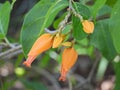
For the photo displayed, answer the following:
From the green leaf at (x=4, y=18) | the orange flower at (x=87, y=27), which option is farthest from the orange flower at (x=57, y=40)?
the green leaf at (x=4, y=18)

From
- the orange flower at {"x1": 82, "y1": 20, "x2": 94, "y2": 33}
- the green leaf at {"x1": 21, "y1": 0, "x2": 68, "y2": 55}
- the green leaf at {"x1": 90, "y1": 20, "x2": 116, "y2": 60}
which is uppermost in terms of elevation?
the orange flower at {"x1": 82, "y1": 20, "x2": 94, "y2": 33}

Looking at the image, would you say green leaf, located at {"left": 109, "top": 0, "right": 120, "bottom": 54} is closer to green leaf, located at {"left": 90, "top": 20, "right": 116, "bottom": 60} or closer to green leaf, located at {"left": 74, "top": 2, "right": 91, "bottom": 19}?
green leaf, located at {"left": 74, "top": 2, "right": 91, "bottom": 19}

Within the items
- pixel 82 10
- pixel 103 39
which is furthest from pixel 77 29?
pixel 103 39

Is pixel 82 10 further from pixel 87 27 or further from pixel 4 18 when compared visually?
pixel 4 18

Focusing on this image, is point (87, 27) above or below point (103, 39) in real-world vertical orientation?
above

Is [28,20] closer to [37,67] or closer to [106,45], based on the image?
[106,45]

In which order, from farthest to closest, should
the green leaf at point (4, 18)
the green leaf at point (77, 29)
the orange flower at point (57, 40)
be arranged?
the green leaf at point (4, 18), the green leaf at point (77, 29), the orange flower at point (57, 40)

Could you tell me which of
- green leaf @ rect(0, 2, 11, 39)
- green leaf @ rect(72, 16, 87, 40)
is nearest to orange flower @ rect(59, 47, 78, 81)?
green leaf @ rect(72, 16, 87, 40)

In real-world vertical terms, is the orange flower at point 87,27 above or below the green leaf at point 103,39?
above

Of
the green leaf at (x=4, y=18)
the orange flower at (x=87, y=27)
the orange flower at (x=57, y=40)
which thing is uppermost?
the orange flower at (x=57, y=40)

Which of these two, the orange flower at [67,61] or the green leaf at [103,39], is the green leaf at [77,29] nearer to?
the orange flower at [67,61]
